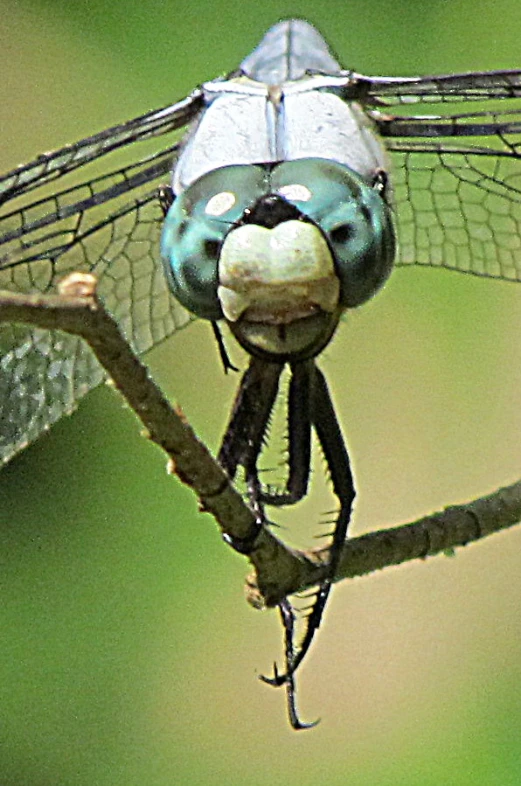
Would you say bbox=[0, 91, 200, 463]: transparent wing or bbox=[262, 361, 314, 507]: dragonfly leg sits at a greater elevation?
bbox=[0, 91, 200, 463]: transparent wing

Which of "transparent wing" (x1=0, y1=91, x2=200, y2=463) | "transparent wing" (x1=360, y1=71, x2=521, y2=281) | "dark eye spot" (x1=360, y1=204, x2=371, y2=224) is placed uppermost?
"transparent wing" (x1=0, y1=91, x2=200, y2=463)

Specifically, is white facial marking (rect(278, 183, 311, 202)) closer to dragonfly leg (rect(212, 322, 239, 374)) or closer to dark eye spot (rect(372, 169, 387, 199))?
dark eye spot (rect(372, 169, 387, 199))

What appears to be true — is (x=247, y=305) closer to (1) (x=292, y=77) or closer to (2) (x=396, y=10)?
(1) (x=292, y=77)

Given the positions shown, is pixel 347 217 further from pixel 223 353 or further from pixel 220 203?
pixel 223 353

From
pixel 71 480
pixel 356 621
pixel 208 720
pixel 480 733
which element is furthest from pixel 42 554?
pixel 480 733

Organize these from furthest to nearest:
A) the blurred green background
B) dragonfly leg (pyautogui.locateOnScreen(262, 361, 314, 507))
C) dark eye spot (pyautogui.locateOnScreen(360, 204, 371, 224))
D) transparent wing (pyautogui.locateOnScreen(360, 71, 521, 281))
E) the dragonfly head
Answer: the blurred green background < transparent wing (pyautogui.locateOnScreen(360, 71, 521, 281)) < dragonfly leg (pyautogui.locateOnScreen(262, 361, 314, 507)) < dark eye spot (pyautogui.locateOnScreen(360, 204, 371, 224)) < the dragonfly head

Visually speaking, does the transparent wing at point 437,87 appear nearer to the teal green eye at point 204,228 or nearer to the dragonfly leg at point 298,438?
the teal green eye at point 204,228

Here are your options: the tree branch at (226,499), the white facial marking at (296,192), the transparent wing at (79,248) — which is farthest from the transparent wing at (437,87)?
the tree branch at (226,499)

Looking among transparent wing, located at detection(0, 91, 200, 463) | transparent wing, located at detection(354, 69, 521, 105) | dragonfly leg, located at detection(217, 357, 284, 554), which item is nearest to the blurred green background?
transparent wing, located at detection(0, 91, 200, 463)
